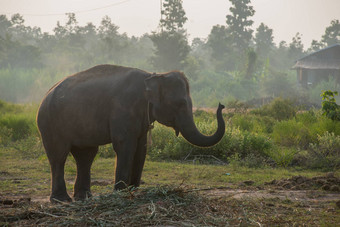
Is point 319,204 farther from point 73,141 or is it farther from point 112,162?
point 112,162

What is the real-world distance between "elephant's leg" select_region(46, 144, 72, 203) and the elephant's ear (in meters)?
1.44

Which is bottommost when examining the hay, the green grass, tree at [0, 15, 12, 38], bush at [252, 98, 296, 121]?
the green grass

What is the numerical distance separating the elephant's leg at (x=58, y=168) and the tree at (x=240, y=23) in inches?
1943

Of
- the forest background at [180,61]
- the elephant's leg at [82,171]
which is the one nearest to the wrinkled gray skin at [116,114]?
the elephant's leg at [82,171]

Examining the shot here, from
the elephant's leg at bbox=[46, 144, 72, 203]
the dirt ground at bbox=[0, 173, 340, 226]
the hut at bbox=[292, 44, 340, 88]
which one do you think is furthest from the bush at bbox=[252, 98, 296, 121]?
the hut at bbox=[292, 44, 340, 88]

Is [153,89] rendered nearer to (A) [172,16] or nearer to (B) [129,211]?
(B) [129,211]

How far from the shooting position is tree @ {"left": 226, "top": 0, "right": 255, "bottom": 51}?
178 feet

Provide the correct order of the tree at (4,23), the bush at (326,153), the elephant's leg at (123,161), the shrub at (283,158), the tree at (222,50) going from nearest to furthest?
the elephant's leg at (123,161), the bush at (326,153), the shrub at (283,158), the tree at (222,50), the tree at (4,23)

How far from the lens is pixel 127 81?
618cm

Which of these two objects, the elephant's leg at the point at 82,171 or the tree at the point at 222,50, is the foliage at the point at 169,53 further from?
the elephant's leg at the point at 82,171

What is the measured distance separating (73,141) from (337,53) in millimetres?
36607

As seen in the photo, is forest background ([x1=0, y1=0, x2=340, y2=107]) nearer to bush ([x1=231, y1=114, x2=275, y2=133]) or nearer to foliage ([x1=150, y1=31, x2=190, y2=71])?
foliage ([x1=150, y1=31, x2=190, y2=71])

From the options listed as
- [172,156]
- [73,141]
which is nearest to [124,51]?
[172,156]

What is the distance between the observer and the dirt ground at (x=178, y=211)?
4800 mm
